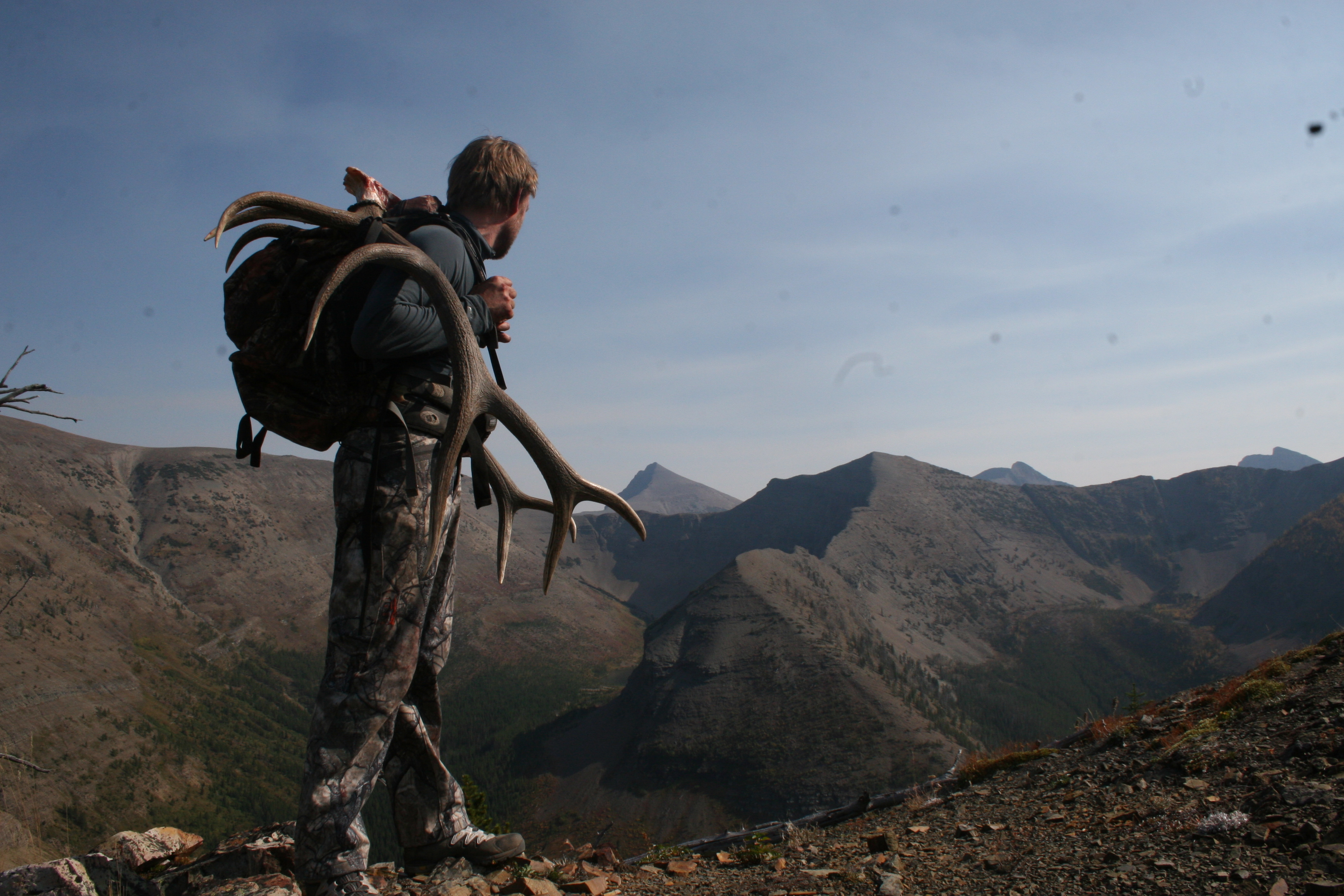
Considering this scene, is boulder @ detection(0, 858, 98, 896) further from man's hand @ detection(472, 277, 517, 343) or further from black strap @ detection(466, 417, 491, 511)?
man's hand @ detection(472, 277, 517, 343)

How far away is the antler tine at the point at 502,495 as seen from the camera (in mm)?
3996

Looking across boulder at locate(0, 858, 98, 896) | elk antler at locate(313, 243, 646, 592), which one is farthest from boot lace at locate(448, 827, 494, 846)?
boulder at locate(0, 858, 98, 896)

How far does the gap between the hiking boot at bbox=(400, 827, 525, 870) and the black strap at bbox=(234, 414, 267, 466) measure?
2298mm

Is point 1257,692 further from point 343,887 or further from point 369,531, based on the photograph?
point 369,531

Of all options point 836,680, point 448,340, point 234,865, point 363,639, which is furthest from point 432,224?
point 836,680

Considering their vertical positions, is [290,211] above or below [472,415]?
above

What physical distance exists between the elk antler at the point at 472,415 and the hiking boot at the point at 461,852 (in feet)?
5.12

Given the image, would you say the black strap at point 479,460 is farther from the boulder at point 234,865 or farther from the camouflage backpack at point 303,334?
the boulder at point 234,865

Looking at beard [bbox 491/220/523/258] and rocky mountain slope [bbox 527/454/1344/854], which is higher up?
beard [bbox 491/220/523/258]

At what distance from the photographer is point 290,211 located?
3240mm

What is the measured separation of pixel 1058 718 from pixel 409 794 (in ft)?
549

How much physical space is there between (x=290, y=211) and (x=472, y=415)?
3.88 feet

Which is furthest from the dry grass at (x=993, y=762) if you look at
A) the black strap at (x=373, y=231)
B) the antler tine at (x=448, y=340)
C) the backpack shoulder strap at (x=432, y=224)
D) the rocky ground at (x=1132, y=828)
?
the black strap at (x=373, y=231)

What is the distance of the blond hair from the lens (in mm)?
3639
